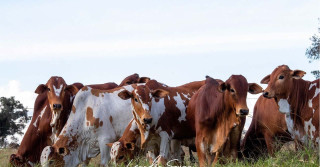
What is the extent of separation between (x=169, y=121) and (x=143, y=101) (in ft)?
2.89

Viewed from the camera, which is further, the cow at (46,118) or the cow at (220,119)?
the cow at (46,118)

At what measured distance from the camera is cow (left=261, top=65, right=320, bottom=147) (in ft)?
37.0

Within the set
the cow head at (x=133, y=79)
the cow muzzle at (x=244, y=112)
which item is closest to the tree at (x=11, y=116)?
the cow head at (x=133, y=79)

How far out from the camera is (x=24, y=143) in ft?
44.1

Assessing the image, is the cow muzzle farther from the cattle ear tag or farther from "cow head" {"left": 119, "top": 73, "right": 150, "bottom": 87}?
"cow head" {"left": 119, "top": 73, "right": 150, "bottom": 87}

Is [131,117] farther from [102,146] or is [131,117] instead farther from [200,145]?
[200,145]

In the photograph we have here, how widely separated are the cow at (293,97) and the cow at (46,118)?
4787 mm

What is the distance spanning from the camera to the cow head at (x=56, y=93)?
12.5 m

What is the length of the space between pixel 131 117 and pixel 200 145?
96.4 inches

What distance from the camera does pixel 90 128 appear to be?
12.0 metres

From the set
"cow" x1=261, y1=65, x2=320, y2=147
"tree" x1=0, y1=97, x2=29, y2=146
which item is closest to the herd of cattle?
"cow" x1=261, y1=65, x2=320, y2=147

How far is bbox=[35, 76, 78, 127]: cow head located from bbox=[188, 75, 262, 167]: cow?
11.5 ft

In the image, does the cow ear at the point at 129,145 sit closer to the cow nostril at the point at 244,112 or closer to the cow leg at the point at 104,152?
the cow leg at the point at 104,152

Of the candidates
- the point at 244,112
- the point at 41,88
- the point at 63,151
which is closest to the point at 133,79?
the point at 41,88
